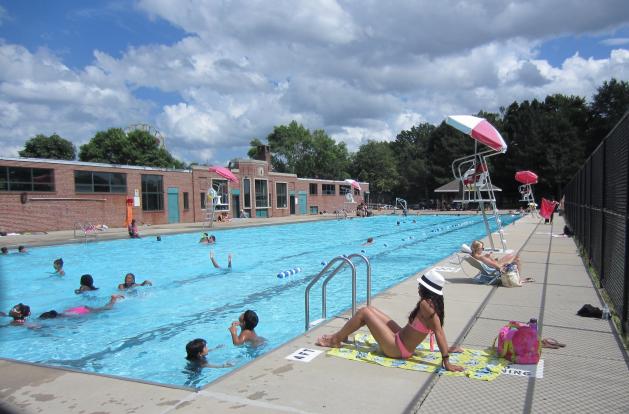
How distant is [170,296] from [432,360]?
26.9ft

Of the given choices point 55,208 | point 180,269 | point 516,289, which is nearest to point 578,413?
point 516,289

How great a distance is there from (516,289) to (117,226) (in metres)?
28.8

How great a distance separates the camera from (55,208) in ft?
91.0

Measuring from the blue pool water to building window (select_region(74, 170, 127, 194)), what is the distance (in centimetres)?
892

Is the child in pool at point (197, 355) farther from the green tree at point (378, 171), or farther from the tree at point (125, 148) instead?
the green tree at point (378, 171)

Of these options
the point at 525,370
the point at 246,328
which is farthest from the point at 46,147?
the point at 525,370

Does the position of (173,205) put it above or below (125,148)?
below

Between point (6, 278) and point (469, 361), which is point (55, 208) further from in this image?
point (469, 361)

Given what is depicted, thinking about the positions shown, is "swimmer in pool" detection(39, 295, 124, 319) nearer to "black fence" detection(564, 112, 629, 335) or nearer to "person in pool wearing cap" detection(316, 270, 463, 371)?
"person in pool wearing cap" detection(316, 270, 463, 371)

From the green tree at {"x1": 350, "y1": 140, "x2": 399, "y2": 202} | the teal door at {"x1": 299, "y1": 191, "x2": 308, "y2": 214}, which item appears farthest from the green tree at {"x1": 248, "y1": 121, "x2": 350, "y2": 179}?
the teal door at {"x1": 299, "y1": 191, "x2": 308, "y2": 214}

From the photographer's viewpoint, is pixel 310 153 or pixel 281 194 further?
pixel 310 153

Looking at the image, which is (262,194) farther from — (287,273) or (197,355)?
(197,355)

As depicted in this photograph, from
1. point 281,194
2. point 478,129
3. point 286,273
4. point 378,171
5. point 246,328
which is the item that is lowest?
point 286,273

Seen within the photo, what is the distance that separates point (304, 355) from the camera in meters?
4.73
